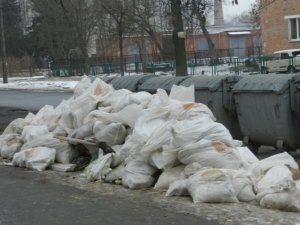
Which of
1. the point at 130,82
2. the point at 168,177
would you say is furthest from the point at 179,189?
the point at 130,82

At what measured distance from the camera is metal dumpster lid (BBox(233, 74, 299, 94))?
8.20 metres

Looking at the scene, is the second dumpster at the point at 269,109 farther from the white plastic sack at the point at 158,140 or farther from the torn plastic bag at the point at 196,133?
the white plastic sack at the point at 158,140

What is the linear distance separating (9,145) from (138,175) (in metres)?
3.34

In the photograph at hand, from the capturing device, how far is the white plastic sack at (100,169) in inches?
291

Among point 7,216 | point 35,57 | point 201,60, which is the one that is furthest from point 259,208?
point 35,57

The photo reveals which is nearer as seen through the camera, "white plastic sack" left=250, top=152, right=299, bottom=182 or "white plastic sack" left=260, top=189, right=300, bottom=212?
"white plastic sack" left=260, top=189, right=300, bottom=212

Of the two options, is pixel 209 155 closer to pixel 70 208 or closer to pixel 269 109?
pixel 70 208

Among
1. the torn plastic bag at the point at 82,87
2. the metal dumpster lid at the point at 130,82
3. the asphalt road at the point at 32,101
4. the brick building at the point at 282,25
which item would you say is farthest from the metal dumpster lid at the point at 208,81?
the brick building at the point at 282,25

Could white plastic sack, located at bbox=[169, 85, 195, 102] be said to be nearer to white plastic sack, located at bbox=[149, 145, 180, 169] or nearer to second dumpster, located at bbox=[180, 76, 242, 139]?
second dumpster, located at bbox=[180, 76, 242, 139]

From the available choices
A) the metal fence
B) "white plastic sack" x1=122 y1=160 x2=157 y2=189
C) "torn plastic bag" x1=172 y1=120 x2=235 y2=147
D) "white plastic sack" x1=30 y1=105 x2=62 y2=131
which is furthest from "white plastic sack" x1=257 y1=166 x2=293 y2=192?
the metal fence

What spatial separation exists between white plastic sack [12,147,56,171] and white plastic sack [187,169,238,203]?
289 centimetres

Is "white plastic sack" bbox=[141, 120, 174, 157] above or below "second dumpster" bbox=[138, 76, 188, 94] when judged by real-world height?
below

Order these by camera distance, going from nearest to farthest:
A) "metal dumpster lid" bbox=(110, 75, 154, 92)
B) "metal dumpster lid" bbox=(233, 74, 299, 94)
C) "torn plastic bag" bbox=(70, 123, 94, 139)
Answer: "metal dumpster lid" bbox=(233, 74, 299, 94) < "torn plastic bag" bbox=(70, 123, 94, 139) < "metal dumpster lid" bbox=(110, 75, 154, 92)

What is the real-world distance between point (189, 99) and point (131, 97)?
829mm
